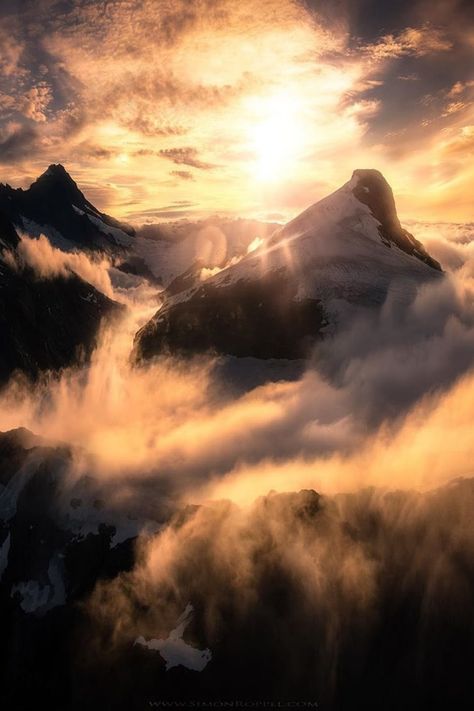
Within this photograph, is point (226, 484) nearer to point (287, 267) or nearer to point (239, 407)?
point (239, 407)

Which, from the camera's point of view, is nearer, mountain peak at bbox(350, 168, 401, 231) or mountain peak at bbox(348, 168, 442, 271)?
mountain peak at bbox(348, 168, 442, 271)

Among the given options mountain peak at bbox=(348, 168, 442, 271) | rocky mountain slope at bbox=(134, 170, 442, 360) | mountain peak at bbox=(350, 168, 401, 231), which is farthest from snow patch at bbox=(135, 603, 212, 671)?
mountain peak at bbox=(350, 168, 401, 231)

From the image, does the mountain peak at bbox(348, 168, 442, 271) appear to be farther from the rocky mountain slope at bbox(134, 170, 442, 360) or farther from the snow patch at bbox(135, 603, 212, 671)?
the snow patch at bbox(135, 603, 212, 671)

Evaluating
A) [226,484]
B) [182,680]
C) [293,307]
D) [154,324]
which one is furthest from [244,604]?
[154,324]

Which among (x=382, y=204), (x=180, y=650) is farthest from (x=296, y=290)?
(x=180, y=650)

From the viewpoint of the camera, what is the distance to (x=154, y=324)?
122m

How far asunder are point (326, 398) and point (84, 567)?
5690 centimetres

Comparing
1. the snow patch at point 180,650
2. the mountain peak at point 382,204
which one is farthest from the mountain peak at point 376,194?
the snow patch at point 180,650

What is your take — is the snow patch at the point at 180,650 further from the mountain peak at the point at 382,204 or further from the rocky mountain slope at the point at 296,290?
the mountain peak at the point at 382,204

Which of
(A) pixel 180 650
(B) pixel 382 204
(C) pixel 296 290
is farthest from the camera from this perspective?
(B) pixel 382 204

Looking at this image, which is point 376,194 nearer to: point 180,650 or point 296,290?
point 296,290

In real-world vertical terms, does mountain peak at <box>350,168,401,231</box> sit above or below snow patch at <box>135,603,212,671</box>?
above

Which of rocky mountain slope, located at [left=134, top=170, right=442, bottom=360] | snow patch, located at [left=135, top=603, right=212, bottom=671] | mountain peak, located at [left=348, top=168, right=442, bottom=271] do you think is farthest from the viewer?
mountain peak, located at [left=348, top=168, right=442, bottom=271]

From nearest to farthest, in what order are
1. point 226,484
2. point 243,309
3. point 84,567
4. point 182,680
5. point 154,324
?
point 182,680 < point 84,567 < point 226,484 < point 243,309 < point 154,324
